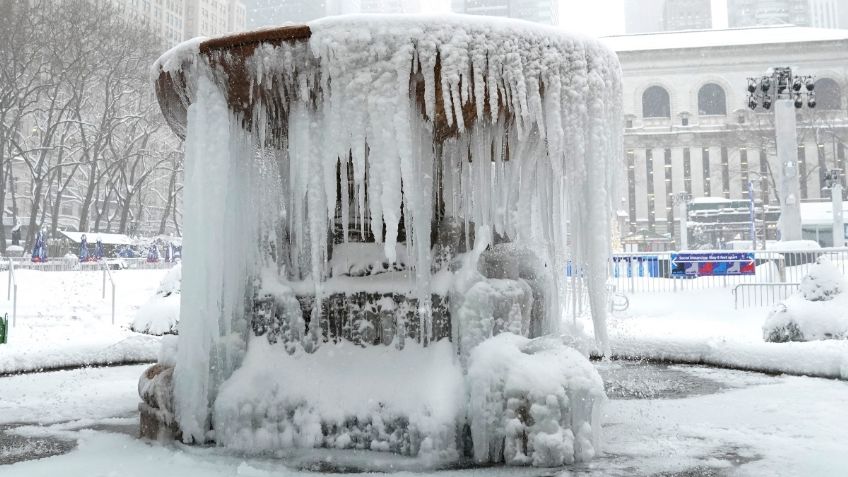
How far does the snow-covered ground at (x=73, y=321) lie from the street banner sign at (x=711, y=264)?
47.4 ft

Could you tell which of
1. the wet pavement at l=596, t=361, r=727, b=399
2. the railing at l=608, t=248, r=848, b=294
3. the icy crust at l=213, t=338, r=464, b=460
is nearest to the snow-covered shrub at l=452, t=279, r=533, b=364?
the icy crust at l=213, t=338, r=464, b=460

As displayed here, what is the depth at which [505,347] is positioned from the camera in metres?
4.18

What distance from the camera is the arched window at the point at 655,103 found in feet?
215

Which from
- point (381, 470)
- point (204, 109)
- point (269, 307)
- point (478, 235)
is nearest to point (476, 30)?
point (478, 235)

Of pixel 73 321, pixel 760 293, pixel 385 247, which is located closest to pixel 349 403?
pixel 385 247

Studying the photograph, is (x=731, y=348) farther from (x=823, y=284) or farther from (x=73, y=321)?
(x=73, y=321)

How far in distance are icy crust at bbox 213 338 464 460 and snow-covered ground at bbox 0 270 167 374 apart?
487 cm

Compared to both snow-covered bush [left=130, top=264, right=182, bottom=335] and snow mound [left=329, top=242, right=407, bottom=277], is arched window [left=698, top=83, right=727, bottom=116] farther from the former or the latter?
snow mound [left=329, top=242, right=407, bottom=277]

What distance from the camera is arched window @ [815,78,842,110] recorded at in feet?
187

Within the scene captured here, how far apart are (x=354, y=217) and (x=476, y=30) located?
2131mm

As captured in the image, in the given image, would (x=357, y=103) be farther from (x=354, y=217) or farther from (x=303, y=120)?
(x=354, y=217)

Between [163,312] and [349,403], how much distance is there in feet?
25.8

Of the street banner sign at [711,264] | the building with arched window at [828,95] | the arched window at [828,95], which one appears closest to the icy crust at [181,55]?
the street banner sign at [711,264]

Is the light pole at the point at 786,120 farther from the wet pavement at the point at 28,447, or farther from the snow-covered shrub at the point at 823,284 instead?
the wet pavement at the point at 28,447
